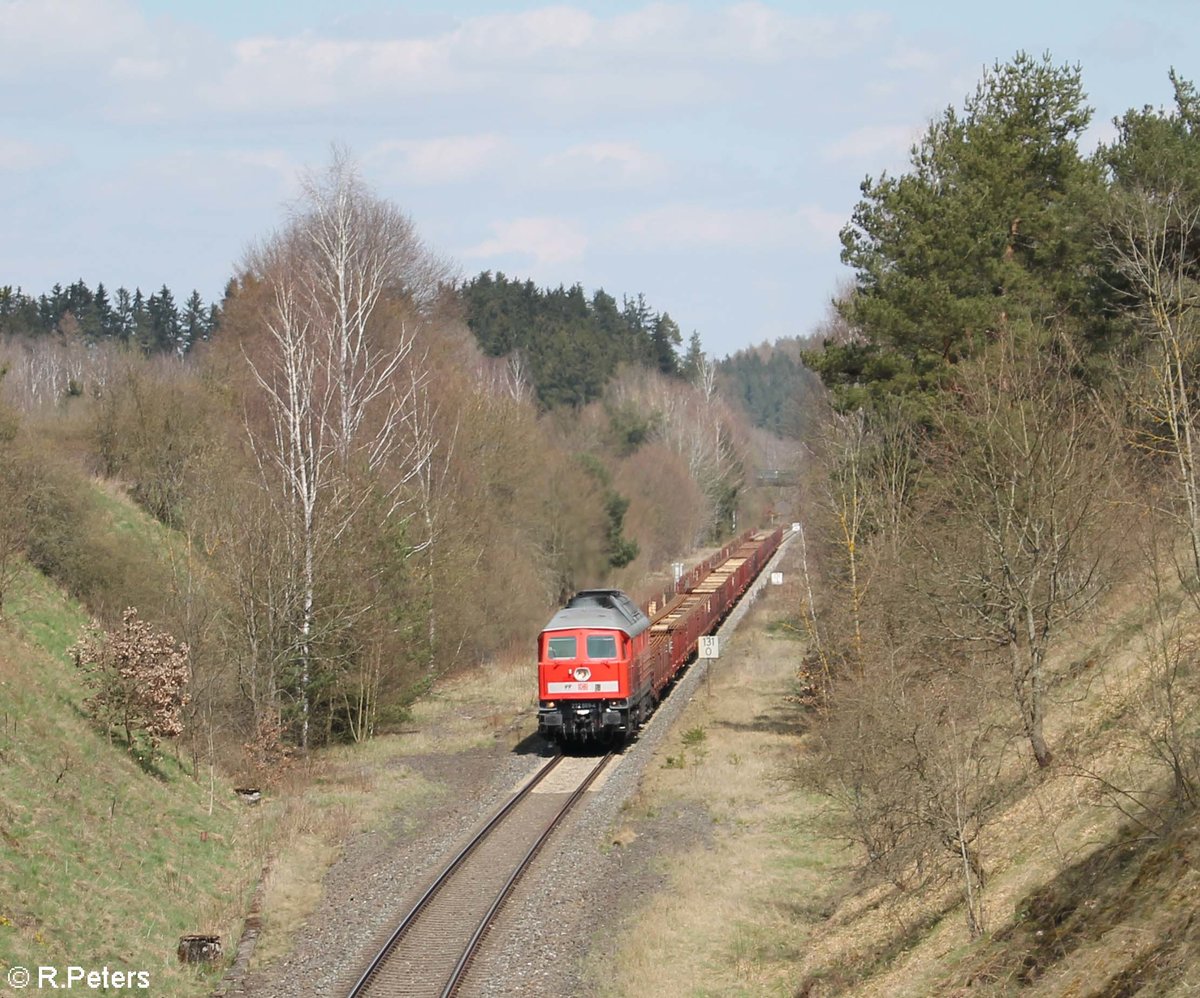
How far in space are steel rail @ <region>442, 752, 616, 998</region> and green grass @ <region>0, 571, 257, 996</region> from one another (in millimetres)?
2682

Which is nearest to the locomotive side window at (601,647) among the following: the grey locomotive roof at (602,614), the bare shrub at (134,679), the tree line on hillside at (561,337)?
the grey locomotive roof at (602,614)

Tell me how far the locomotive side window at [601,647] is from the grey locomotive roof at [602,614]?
0.26 meters

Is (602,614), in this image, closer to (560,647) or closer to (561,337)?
(560,647)

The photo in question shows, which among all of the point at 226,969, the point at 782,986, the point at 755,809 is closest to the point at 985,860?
the point at 782,986

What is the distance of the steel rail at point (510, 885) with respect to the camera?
13.9m

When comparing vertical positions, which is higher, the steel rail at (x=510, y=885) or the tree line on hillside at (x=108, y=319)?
the tree line on hillside at (x=108, y=319)

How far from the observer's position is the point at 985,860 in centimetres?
1523

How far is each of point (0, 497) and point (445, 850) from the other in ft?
37.8

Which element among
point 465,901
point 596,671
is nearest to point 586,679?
point 596,671

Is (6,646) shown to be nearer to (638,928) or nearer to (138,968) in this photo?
(138,968)

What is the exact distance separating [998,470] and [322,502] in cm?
1549

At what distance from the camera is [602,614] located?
27438 mm

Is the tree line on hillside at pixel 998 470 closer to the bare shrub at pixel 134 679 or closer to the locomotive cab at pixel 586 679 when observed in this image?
the locomotive cab at pixel 586 679

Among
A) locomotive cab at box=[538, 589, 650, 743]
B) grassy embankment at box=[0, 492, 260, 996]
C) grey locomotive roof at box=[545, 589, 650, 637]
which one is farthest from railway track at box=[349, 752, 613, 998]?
grey locomotive roof at box=[545, 589, 650, 637]
